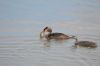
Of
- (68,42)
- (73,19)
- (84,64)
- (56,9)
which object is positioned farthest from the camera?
(56,9)

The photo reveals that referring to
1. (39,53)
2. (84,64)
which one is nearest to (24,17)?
(39,53)

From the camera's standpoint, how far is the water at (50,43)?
35.8 feet

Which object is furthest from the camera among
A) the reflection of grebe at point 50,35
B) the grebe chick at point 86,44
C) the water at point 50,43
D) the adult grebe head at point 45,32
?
the adult grebe head at point 45,32

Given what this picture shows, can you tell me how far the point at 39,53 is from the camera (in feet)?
38.0

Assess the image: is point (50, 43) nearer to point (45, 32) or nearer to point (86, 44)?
point (45, 32)

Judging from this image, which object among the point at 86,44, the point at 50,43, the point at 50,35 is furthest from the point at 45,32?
the point at 86,44

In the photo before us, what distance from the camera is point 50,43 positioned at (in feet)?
42.9

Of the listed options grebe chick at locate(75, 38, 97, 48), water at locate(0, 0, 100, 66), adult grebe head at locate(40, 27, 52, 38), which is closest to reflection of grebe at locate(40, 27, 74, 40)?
adult grebe head at locate(40, 27, 52, 38)

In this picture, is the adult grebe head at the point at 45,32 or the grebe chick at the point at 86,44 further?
the adult grebe head at the point at 45,32

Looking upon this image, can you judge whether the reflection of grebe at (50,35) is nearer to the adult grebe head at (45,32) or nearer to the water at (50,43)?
the adult grebe head at (45,32)

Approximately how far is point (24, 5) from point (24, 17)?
2366mm

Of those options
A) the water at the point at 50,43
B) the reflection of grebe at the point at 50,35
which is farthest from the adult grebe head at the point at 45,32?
the water at the point at 50,43

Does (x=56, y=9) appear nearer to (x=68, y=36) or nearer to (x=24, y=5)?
(x=24, y=5)

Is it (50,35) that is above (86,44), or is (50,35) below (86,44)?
above
